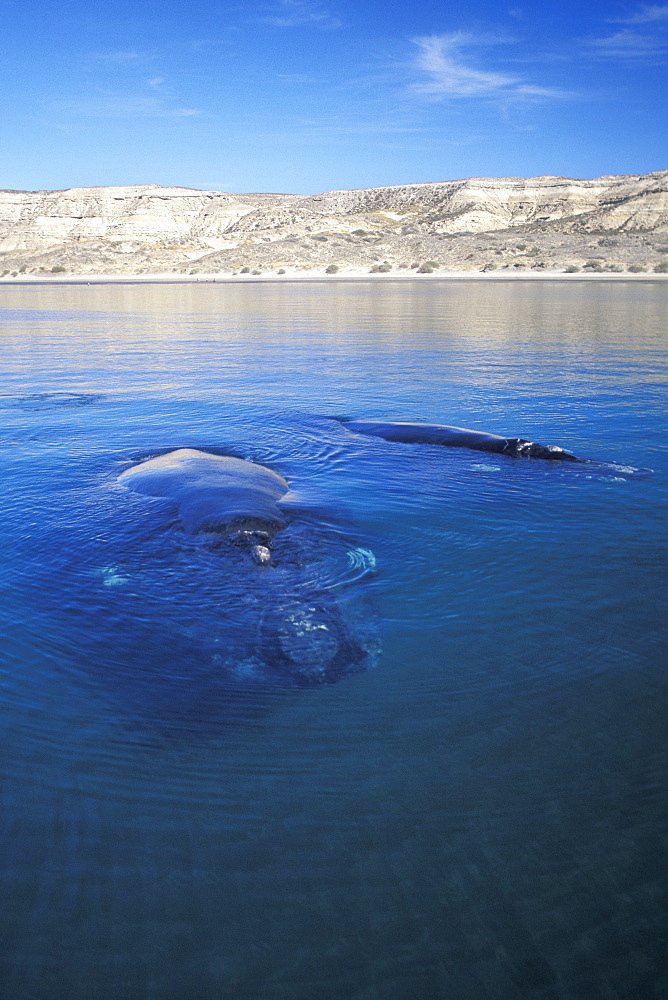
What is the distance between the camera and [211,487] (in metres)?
9.23

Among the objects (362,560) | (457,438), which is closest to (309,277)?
(457,438)

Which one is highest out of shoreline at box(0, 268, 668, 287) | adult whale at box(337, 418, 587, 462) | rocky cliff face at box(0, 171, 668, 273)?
rocky cliff face at box(0, 171, 668, 273)

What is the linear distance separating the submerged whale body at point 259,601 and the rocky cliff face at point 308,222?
91.9 m

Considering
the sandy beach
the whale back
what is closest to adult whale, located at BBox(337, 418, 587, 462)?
the whale back

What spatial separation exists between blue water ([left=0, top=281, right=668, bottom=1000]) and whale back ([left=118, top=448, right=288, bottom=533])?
319mm

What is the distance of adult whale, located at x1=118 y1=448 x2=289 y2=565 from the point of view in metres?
7.95

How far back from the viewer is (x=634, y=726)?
4.89 meters

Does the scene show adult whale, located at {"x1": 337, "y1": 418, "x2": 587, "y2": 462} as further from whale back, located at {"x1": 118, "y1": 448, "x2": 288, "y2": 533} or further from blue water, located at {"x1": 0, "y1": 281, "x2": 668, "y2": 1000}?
whale back, located at {"x1": 118, "y1": 448, "x2": 288, "y2": 533}

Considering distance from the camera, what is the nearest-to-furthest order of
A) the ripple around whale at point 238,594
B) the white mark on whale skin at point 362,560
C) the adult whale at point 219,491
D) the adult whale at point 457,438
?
1. the ripple around whale at point 238,594
2. the white mark on whale skin at point 362,560
3. the adult whale at point 219,491
4. the adult whale at point 457,438

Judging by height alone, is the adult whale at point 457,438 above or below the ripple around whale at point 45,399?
below

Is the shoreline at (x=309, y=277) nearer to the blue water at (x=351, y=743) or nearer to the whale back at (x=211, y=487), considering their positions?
the blue water at (x=351, y=743)

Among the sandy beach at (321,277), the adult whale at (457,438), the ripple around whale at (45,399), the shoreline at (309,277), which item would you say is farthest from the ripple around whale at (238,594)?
the sandy beach at (321,277)

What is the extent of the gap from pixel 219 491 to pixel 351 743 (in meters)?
4.94

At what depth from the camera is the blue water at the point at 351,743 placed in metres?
3.34
